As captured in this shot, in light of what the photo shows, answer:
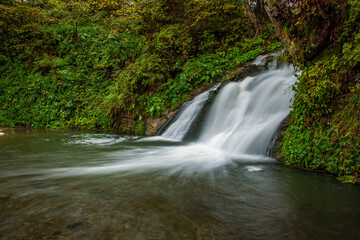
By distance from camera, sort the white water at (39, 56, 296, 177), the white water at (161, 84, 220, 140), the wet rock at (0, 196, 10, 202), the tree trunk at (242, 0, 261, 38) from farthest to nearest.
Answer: the tree trunk at (242, 0, 261, 38)
the white water at (161, 84, 220, 140)
the white water at (39, 56, 296, 177)
the wet rock at (0, 196, 10, 202)

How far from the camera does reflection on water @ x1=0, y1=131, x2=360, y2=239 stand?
2062mm

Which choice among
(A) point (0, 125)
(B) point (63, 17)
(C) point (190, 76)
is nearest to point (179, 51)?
(C) point (190, 76)

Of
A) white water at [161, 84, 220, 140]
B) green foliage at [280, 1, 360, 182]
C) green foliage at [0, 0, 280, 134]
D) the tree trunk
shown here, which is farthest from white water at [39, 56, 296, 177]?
the tree trunk

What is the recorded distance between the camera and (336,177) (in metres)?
3.51

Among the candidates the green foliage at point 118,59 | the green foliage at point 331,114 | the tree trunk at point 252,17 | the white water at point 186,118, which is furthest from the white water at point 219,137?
the tree trunk at point 252,17

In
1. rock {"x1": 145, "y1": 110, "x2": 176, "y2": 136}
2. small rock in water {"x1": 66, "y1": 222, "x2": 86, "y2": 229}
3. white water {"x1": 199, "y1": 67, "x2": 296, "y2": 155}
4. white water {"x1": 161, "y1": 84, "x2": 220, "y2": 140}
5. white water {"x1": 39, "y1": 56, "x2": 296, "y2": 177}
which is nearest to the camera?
small rock in water {"x1": 66, "y1": 222, "x2": 86, "y2": 229}

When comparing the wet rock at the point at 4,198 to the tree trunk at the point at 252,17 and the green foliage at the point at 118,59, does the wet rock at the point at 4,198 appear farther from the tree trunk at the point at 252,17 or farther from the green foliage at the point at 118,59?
the tree trunk at the point at 252,17

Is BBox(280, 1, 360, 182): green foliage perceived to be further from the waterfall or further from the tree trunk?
the tree trunk

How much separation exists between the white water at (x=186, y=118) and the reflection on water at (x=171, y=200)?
289 centimetres

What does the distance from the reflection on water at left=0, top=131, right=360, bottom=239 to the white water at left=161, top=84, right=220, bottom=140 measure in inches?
114

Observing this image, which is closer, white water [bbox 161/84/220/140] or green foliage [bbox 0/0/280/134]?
white water [bbox 161/84/220/140]

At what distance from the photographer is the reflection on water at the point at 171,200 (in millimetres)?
2062

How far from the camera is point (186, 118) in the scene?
8.05 m

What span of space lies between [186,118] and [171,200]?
17.7 feet
